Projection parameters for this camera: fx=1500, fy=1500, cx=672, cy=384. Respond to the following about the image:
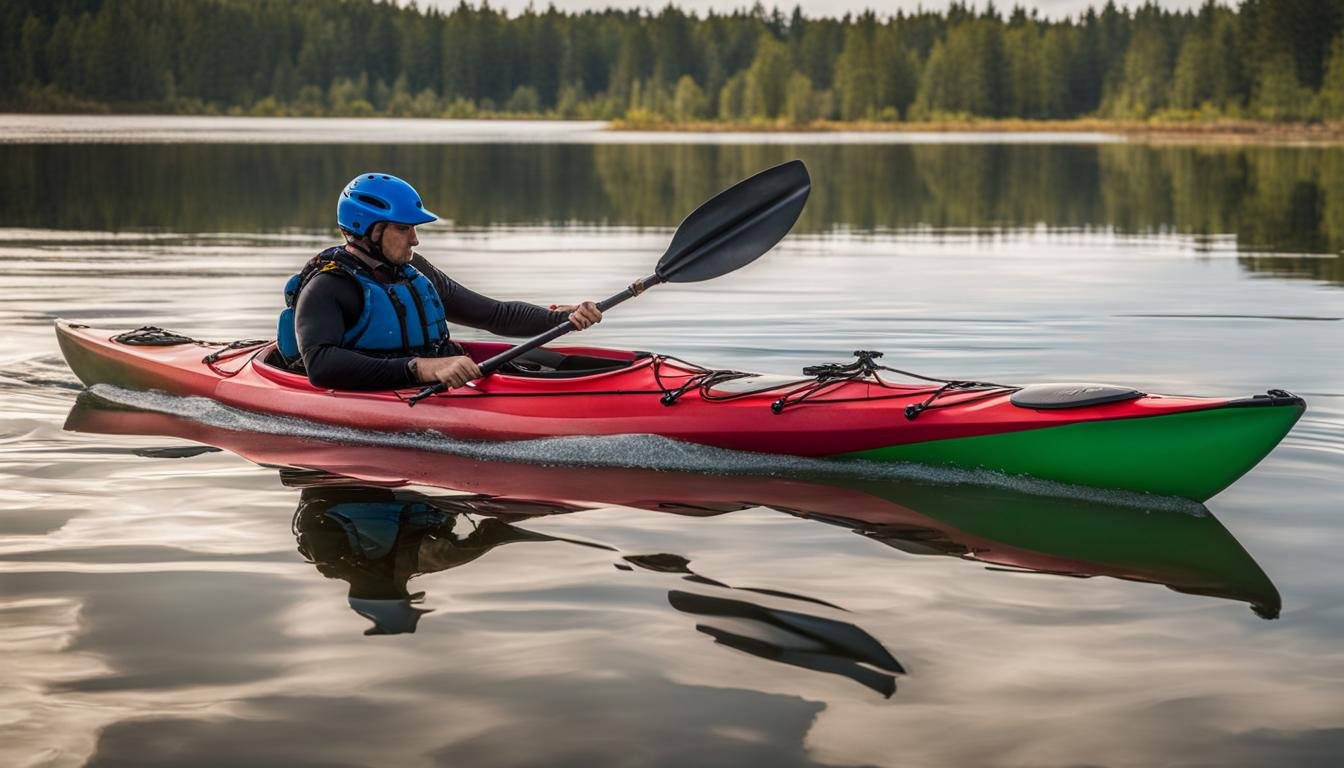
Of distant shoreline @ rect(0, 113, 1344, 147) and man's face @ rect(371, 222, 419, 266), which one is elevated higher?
distant shoreline @ rect(0, 113, 1344, 147)

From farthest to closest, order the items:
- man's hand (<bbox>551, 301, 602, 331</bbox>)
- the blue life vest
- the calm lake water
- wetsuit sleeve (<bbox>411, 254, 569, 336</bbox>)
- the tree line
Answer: the tree line < wetsuit sleeve (<bbox>411, 254, 569, 336</bbox>) < the blue life vest < man's hand (<bbox>551, 301, 602, 331</bbox>) < the calm lake water

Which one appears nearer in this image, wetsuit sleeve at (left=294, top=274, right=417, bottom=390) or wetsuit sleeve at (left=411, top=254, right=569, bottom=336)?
wetsuit sleeve at (left=294, top=274, right=417, bottom=390)

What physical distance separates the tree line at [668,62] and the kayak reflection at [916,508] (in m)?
85.2

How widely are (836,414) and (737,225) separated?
4.82ft

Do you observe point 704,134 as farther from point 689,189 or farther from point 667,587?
point 667,587

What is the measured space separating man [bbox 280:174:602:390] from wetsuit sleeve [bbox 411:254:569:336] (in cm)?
53

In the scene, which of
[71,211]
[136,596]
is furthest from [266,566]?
[71,211]

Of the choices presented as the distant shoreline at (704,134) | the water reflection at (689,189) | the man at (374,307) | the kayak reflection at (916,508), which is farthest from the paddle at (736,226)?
the distant shoreline at (704,134)

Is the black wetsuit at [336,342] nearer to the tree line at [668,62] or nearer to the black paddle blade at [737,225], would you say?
the black paddle blade at [737,225]

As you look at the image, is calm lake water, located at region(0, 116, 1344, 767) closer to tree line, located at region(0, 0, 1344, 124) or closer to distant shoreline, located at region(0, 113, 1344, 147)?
distant shoreline, located at region(0, 113, 1344, 147)

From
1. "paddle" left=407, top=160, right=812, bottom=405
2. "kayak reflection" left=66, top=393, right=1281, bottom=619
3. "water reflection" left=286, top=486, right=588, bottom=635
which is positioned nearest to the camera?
"water reflection" left=286, top=486, right=588, bottom=635


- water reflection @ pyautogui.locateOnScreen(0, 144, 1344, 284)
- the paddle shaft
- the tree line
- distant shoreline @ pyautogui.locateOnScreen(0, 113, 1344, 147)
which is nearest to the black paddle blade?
the paddle shaft

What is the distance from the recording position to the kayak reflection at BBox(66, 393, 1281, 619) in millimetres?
5160

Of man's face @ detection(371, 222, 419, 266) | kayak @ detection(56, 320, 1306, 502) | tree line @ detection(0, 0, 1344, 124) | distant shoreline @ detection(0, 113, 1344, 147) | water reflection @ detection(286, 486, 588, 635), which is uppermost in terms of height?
tree line @ detection(0, 0, 1344, 124)
